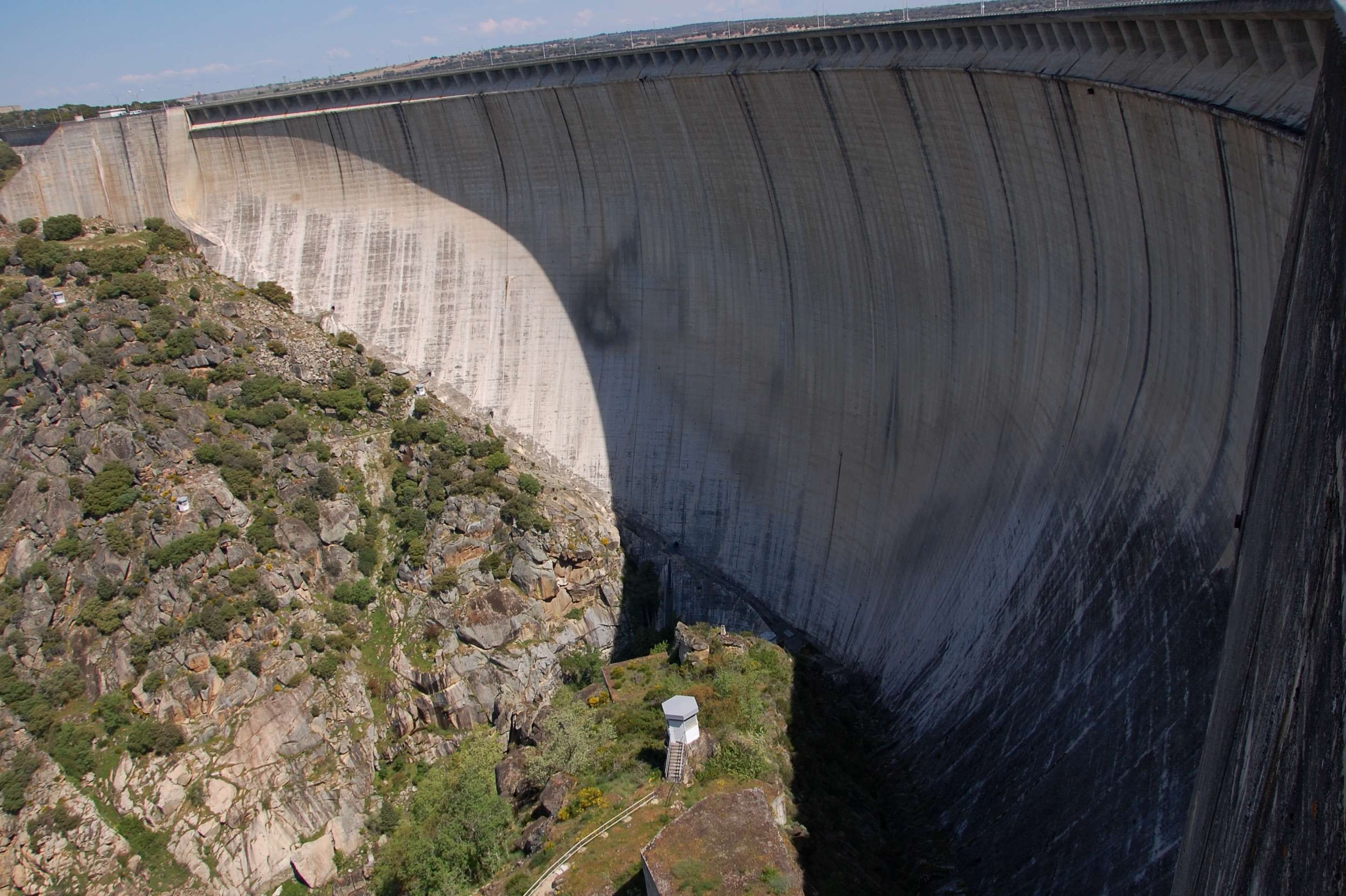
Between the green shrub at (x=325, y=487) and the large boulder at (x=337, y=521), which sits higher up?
the green shrub at (x=325, y=487)

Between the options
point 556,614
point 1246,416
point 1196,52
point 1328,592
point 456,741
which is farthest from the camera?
point 556,614

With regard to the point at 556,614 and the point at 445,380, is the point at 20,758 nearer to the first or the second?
the point at 556,614

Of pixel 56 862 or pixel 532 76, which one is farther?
pixel 532 76

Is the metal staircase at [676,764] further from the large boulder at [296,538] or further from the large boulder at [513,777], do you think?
the large boulder at [296,538]

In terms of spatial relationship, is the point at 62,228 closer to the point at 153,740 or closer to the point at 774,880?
the point at 153,740

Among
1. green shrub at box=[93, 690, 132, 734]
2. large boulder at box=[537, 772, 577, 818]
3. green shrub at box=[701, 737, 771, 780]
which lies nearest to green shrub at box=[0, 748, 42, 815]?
green shrub at box=[93, 690, 132, 734]

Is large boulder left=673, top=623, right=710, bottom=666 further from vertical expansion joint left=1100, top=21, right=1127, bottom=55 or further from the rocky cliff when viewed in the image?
vertical expansion joint left=1100, top=21, right=1127, bottom=55

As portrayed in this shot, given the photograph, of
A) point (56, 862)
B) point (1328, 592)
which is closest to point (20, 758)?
point (56, 862)

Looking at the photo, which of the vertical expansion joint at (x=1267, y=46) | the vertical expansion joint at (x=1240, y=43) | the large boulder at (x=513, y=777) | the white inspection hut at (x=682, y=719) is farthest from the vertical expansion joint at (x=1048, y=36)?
the large boulder at (x=513, y=777)
